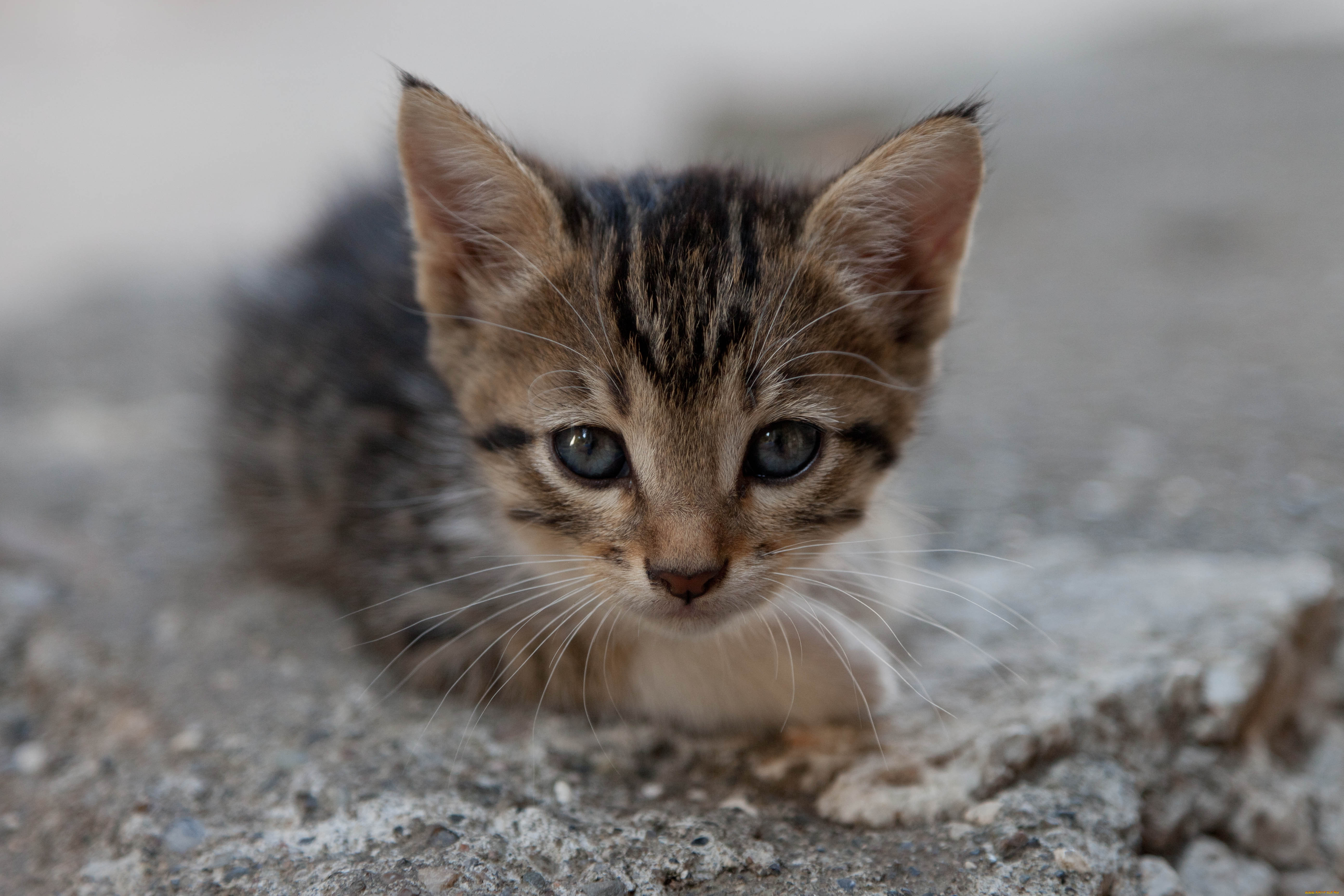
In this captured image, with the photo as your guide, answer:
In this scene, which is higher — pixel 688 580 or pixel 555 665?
pixel 688 580

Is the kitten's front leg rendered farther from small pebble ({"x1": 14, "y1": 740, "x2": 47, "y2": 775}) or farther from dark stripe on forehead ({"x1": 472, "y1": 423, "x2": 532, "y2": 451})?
small pebble ({"x1": 14, "y1": 740, "x2": 47, "y2": 775})

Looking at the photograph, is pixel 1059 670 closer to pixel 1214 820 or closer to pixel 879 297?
pixel 1214 820

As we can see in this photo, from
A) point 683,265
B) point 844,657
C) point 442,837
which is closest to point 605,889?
point 442,837

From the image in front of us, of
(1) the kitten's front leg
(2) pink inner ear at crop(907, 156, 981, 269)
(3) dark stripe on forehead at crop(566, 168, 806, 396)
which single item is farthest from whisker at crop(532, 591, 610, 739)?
(2) pink inner ear at crop(907, 156, 981, 269)

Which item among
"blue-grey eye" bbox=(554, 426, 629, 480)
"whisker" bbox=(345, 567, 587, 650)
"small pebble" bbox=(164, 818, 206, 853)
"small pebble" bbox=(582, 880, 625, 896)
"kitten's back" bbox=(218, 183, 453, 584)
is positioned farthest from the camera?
"kitten's back" bbox=(218, 183, 453, 584)

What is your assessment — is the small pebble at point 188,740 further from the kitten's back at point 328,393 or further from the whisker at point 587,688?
the whisker at point 587,688

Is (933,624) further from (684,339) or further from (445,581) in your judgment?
(445,581)

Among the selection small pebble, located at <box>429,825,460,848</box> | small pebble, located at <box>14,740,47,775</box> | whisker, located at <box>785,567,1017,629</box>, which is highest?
whisker, located at <box>785,567,1017,629</box>
